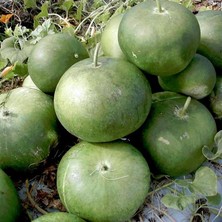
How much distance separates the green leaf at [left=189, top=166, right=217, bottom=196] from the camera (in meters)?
1.42

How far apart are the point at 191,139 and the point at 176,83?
8.3 inches

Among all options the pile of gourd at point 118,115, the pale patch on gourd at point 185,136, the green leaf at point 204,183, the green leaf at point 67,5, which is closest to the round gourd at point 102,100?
the pile of gourd at point 118,115

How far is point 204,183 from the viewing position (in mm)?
1453

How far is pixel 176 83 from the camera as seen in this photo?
156cm

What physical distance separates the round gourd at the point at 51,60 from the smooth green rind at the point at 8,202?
374 millimetres

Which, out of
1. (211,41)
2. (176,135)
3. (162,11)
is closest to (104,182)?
(176,135)

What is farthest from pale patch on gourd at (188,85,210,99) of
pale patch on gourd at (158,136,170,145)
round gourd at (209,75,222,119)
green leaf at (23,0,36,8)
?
green leaf at (23,0,36,8)

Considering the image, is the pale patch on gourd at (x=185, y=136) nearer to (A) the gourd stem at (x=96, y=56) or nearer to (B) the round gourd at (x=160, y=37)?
(B) the round gourd at (x=160, y=37)

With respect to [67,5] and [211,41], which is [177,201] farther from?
[67,5]

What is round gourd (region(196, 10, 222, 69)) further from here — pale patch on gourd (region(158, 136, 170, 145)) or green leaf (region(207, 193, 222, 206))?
green leaf (region(207, 193, 222, 206))

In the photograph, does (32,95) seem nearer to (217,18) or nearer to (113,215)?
(113,215)

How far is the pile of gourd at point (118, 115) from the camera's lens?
4.42 ft

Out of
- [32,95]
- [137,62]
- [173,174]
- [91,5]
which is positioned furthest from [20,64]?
[91,5]

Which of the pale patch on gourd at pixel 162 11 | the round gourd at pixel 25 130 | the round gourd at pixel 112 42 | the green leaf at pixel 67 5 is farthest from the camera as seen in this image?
the green leaf at pixel 67 5
